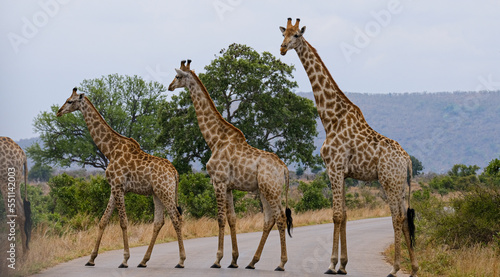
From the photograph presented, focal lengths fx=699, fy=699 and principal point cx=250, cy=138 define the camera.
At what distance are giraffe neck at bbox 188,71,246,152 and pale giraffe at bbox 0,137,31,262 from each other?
3746 millimetres

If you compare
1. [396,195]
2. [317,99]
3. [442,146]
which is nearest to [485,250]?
[396,195]

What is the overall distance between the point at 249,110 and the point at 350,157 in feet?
83.9

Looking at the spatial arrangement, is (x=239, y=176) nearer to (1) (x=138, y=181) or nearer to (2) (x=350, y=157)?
(1) (x=138, y=181)

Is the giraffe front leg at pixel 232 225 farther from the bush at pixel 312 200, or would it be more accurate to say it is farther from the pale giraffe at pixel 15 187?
the bush at pixel 312 200

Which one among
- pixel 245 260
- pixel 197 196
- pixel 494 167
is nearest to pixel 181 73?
pixel 245 260

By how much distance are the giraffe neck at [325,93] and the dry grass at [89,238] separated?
19.7 feet

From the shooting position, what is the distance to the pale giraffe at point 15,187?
12945mm

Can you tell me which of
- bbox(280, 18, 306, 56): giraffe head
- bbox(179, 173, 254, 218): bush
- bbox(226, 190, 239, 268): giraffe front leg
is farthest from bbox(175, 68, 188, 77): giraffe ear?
bbox(179, 173, 254, 218): bush

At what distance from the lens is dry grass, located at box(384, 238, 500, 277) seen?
12164 millimetres

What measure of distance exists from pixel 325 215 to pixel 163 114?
11.5 meters

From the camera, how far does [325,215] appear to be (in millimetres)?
33031

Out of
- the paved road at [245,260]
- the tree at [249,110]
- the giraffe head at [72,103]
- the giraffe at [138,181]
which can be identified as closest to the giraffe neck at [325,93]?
the paved road at [245,260]

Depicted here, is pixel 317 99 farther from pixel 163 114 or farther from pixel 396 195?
pixel 163 114

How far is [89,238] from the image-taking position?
58.4ft
